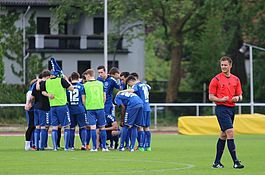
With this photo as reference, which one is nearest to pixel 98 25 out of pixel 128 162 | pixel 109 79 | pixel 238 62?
pixel 238 62

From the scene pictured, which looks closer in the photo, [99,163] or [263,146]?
[99,163]

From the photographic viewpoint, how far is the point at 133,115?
956 inches

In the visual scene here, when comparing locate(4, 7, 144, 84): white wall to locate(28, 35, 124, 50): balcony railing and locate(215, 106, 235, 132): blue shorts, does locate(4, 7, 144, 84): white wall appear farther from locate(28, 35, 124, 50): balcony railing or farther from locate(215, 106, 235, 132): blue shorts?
locate(215, 106, 235, 132): blue shorts

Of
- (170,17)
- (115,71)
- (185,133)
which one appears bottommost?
(185,133)

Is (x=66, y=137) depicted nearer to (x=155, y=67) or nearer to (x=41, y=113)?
(x=41, y=113)

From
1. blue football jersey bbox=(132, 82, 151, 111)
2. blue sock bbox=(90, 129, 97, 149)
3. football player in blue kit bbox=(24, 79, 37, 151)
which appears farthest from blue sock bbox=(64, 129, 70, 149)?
blue football jersey bbox=(132, 82, 151, 111)

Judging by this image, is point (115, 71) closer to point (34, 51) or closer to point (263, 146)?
point (263, 146)

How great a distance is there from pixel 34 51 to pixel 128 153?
40.4 metres

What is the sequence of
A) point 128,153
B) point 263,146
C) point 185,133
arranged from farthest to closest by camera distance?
1. point 185,133
2. point 263,146
3. point 128,153

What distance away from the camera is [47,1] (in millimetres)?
63938

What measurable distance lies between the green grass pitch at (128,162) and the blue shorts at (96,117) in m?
0.90

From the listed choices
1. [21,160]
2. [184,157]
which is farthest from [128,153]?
[21,160]

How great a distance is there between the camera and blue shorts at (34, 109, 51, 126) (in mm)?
24969

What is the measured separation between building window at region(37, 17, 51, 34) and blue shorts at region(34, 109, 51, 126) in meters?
41.0
